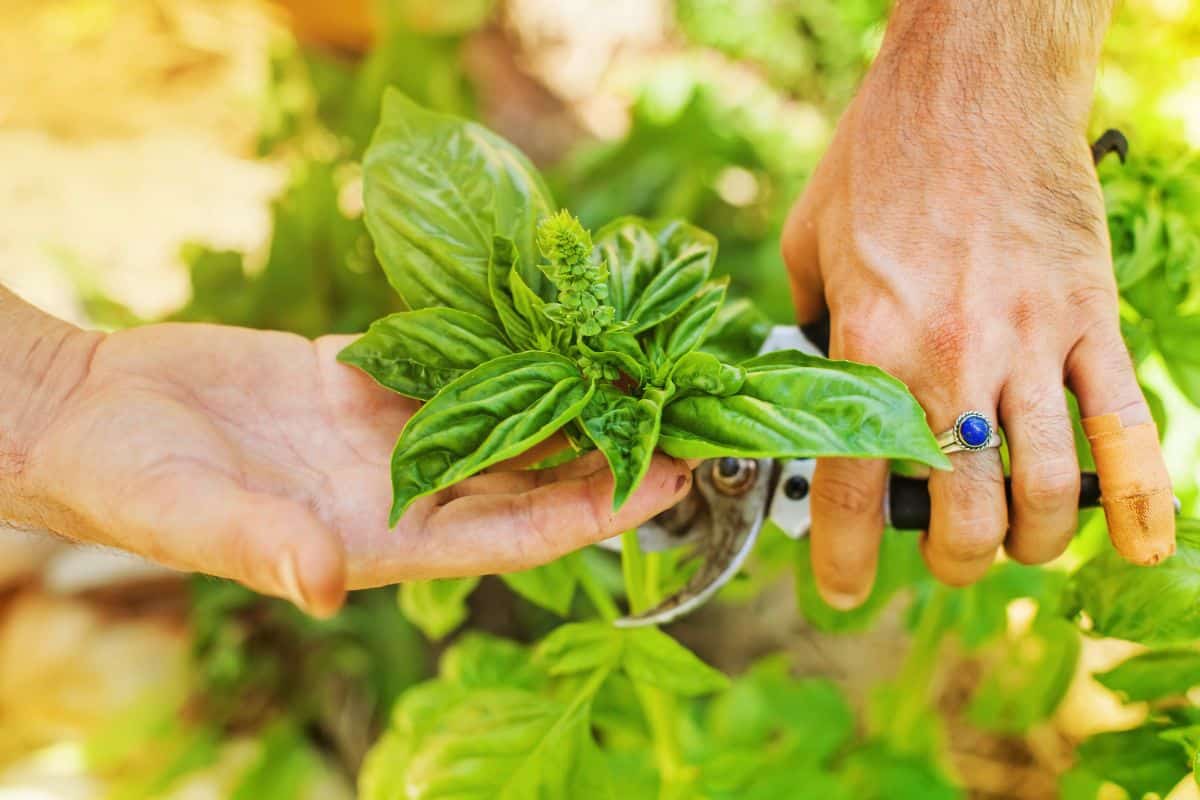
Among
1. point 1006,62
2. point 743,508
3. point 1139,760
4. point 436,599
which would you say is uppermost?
point 1006,62

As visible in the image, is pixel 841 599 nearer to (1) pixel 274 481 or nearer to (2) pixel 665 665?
(2) pixel 665 665

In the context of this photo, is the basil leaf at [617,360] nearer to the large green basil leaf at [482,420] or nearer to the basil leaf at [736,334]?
the large green basil leaf at [482,420]

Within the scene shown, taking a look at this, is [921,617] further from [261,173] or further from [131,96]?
[131,96]

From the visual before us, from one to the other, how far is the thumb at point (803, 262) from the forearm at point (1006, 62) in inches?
5.8

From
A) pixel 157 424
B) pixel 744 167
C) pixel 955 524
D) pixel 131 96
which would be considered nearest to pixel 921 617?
pixel 955 524

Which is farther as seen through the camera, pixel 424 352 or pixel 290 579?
pixel 424 352

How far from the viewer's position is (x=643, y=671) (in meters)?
0.93

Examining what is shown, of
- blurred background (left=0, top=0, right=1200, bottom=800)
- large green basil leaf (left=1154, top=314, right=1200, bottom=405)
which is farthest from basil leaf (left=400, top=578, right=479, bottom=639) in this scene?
large green basil leaf (left=1154, top=314, right=1200, bottom=405)

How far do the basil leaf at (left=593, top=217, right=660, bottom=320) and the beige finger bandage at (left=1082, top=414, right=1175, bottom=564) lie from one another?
0.41 meters

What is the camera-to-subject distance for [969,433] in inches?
31.9

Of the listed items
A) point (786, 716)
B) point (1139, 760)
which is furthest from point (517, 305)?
point (786, 716)

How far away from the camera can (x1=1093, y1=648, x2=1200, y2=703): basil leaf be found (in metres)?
0.89

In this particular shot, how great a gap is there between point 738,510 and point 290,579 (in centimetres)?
45

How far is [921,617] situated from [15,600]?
1.61 meters
